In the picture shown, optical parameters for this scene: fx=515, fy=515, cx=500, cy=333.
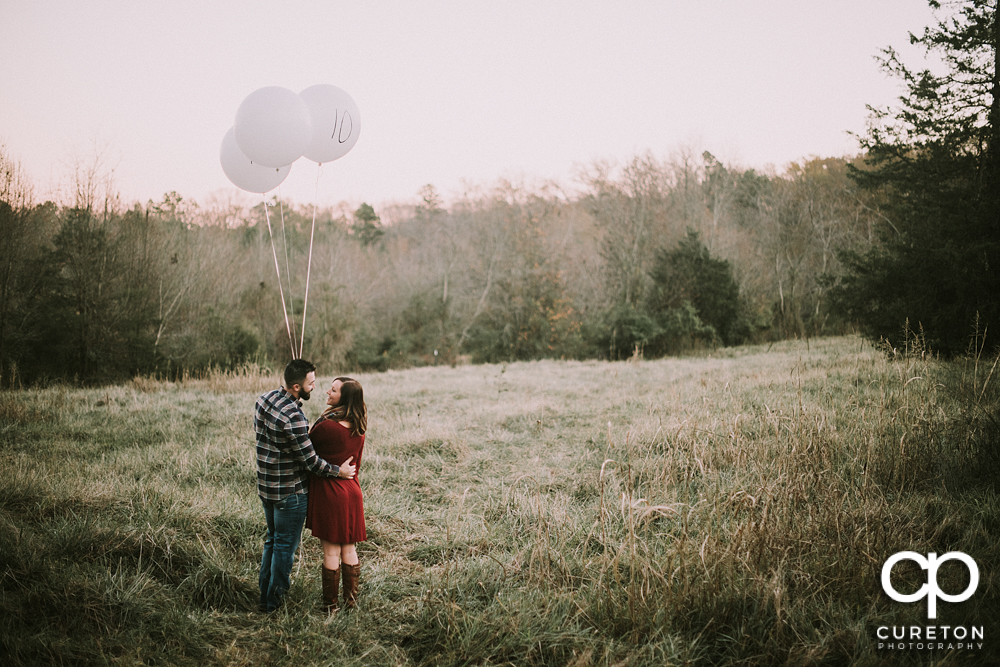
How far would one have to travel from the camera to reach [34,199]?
12516mm

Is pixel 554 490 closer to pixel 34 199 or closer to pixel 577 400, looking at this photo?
pixel 577 400

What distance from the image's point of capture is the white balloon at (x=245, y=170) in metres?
5.24

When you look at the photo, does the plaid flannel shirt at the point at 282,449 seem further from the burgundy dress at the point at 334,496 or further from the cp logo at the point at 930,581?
the cp logo at the point at 930,581

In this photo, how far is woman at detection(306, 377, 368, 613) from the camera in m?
2.96

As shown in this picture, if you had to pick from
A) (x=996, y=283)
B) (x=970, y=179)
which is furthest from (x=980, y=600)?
(x=970, y=179)

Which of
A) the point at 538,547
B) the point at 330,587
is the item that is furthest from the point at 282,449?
the point at 538,547

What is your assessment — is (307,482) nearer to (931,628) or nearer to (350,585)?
(350,585)

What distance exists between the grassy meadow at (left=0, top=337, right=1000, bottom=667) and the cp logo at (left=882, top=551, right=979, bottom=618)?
0.15 ft

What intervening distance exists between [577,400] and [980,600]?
677 centimetres

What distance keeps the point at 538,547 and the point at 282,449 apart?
1.67m

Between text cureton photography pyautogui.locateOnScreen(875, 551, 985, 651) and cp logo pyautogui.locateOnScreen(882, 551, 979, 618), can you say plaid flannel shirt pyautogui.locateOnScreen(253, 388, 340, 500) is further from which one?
cp logo pyautogui.locateOnScreen(882, 551, 979, 618)

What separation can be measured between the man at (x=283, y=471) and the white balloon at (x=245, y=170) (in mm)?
3114

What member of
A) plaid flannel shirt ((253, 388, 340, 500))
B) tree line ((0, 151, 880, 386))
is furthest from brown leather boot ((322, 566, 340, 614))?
tree line ((0, 151, 880, 386))

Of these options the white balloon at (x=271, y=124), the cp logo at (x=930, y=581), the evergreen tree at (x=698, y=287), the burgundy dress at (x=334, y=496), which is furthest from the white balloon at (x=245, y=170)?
the evergreen tree at (x=698, y=287)
